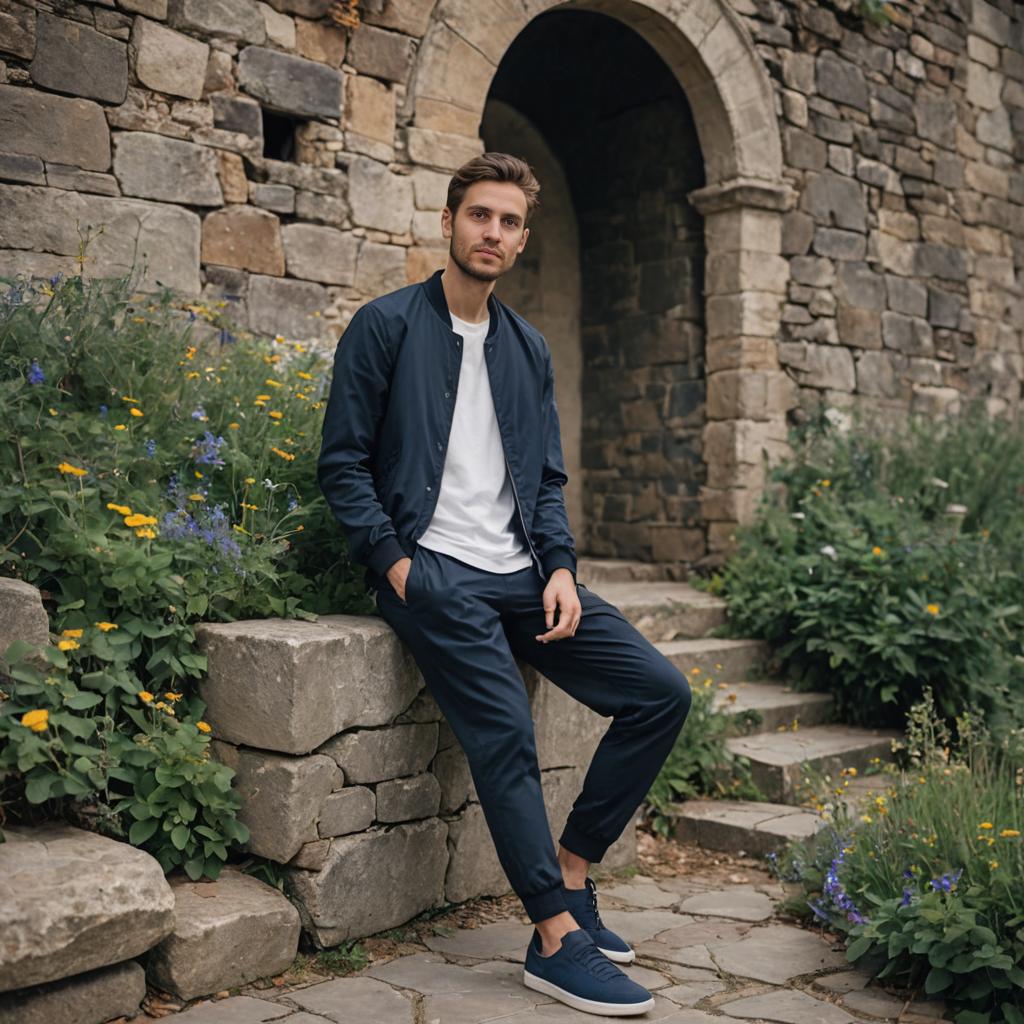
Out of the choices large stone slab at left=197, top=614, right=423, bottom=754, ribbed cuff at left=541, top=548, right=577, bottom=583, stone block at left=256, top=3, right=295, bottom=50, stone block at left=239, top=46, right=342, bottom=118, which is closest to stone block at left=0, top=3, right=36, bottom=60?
stone block at left=239, top=46, right=342, bottom=118

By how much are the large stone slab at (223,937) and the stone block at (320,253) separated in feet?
9.55

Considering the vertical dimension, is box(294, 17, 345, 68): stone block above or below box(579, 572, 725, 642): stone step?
above

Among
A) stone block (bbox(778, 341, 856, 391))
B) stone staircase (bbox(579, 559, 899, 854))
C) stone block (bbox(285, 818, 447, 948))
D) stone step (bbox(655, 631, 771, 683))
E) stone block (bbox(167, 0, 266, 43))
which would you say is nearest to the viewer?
stone block (bbox(285, 818, 447, 948))

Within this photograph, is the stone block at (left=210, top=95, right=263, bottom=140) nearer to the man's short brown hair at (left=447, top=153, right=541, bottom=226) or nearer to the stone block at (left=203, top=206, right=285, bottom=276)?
the stone block at (left=203, top=206, right=285, bottom=276)

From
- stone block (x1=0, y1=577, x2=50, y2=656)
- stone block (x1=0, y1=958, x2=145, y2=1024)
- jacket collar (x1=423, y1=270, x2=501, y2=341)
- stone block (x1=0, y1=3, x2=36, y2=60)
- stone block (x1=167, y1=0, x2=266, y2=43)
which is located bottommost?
stone block (x1=0, y1=958, x2=145, y2=1024)

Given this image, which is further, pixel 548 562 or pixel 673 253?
pixel 673 253

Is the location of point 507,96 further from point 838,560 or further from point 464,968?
point 464,968

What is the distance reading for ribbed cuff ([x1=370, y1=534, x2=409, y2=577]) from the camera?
9.15ft

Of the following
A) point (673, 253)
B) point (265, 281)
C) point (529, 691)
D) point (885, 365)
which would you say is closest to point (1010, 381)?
point (885, 365)

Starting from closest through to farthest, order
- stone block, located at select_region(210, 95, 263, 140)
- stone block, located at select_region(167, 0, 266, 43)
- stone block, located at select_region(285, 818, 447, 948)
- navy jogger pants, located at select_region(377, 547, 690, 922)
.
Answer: navy jogger pants, located at select_region(377, 547, 690, 922)
stone block, located at select_region(285, 818, 447, 948)
stone block, located at select_region(167, 0, 266, 43)
stone block, located at select_region(210, 95, 263, 140)

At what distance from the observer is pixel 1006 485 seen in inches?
262

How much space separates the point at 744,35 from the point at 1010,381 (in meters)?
3.33

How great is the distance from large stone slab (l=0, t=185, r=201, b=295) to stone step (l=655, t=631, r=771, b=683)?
2.61m

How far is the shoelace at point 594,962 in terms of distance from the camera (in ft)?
8.31
